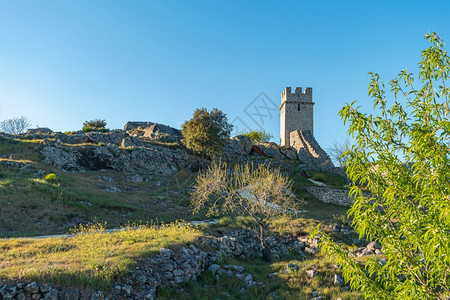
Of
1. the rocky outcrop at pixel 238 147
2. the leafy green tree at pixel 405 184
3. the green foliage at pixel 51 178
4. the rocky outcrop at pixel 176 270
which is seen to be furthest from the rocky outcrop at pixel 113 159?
the leafy green tree at pixel 405 184

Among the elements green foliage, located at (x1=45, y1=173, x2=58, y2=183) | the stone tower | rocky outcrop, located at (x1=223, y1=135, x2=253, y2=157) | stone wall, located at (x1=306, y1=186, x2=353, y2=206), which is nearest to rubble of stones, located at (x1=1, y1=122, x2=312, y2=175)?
rocky outcrop, located at (x1=223, y1=135, x2=253, y2=157)

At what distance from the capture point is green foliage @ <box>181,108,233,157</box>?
38062 millimetres

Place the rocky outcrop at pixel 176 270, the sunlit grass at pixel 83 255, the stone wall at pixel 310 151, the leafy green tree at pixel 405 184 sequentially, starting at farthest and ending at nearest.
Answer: the stone wall at pixel 310 151, the sunlit grass at pixel 83 255, the rocky outcrop at pixel 176 270, the leafy green tree at pixel 405 184

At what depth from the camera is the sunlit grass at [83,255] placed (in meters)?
8.39

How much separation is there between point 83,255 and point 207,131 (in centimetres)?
2862

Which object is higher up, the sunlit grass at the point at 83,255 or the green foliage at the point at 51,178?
the green foliage at the point at 51,178

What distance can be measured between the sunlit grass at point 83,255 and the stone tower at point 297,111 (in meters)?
42.3

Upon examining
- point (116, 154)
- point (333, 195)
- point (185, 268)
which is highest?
point (116, 154)

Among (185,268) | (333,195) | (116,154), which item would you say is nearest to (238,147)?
(333,195)

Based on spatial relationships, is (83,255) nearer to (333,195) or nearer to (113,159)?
(113,159)

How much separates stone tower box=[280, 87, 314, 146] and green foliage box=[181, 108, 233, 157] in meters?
17.0

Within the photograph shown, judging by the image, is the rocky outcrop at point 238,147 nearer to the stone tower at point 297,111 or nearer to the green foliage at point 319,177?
the stone tower at point 297,111

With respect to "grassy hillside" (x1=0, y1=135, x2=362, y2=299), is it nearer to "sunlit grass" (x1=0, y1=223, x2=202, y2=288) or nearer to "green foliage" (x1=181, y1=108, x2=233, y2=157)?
"sunlit grass" (x1=0, y1=223, x2=202, y2=288)

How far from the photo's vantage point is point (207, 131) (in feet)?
125
